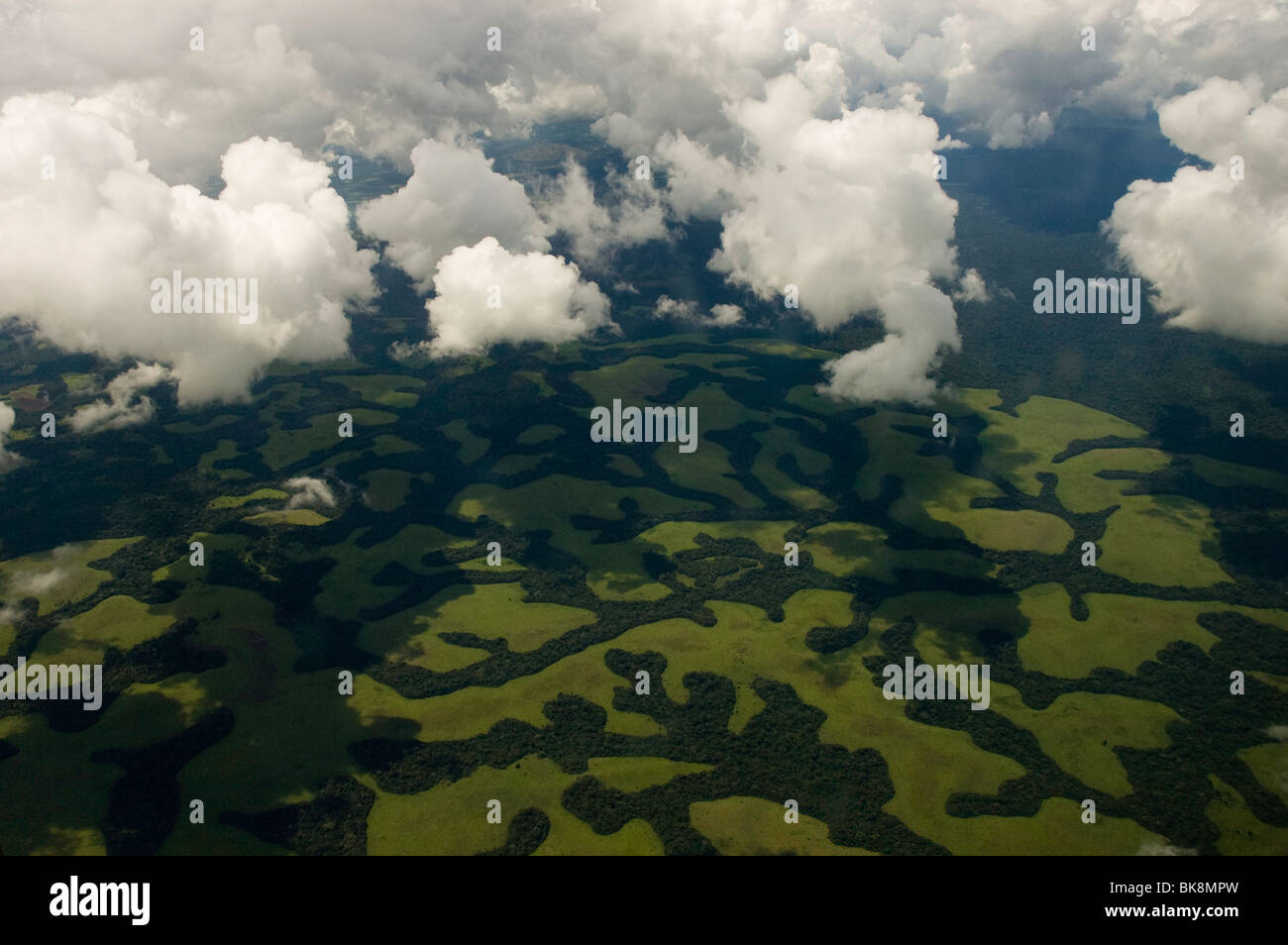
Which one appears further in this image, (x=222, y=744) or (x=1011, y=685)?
(x=1011, y=685)

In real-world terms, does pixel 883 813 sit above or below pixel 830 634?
below

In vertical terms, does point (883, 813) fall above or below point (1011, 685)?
below

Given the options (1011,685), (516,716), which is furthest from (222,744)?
(1011,685)

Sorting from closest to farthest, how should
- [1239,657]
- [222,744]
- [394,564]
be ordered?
[222,744] → [1239,657] → [394,564]

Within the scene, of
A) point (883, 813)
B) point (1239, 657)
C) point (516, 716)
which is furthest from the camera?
point (1239, 657)

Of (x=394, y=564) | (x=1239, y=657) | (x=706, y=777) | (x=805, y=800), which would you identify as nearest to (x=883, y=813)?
(x=805, y=800)

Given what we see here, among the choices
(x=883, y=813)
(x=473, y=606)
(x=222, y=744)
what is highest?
(x=473, y=606)

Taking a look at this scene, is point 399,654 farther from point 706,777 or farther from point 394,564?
point 706,777
